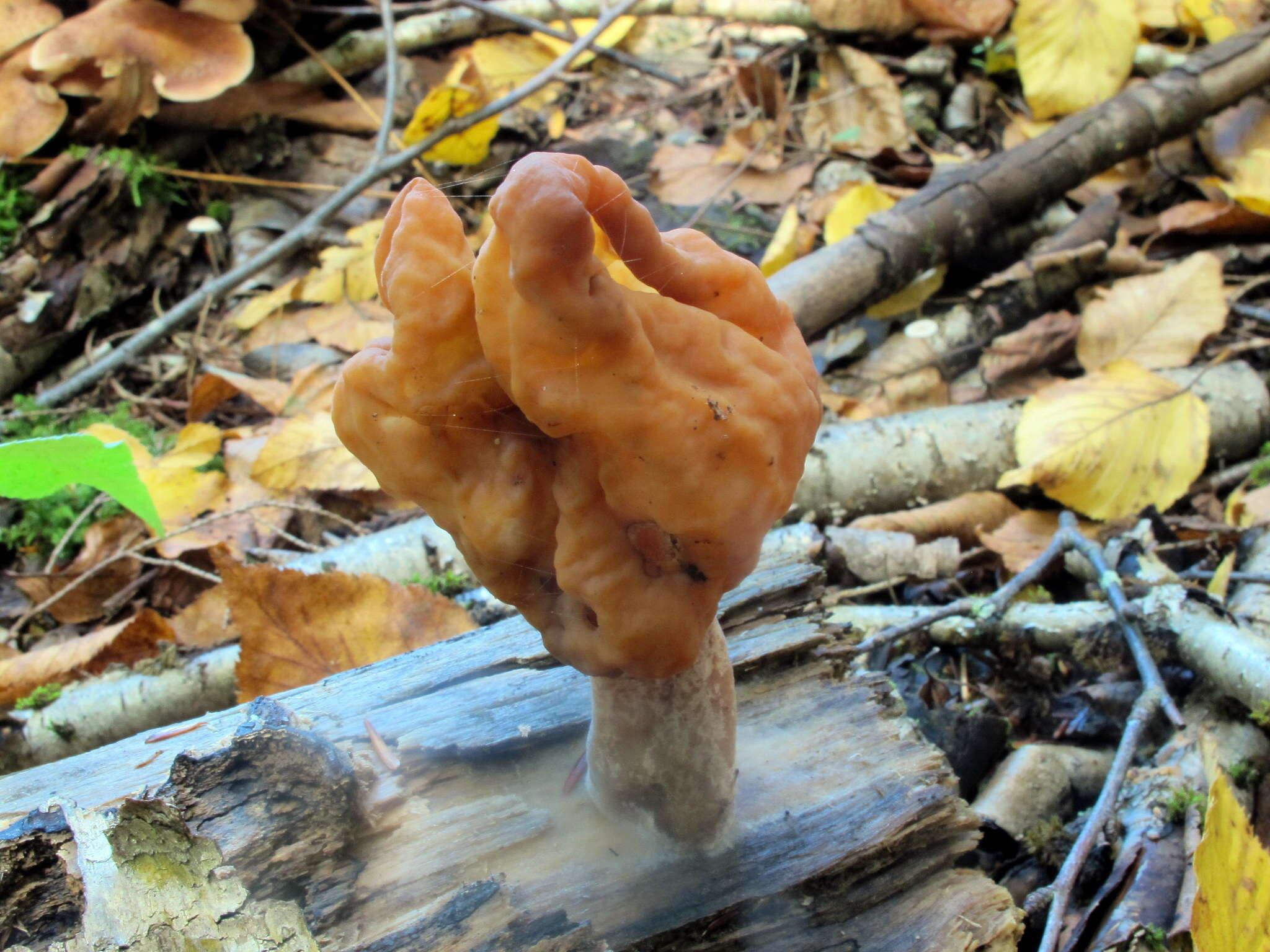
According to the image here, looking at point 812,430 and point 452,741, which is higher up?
point 812,430

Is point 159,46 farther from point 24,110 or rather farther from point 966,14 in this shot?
point 966,14

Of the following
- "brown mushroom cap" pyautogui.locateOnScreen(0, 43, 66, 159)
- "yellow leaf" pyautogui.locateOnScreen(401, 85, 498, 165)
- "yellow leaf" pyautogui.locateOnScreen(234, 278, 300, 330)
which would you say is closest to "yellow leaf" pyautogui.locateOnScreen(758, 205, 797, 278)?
"yellow leaf" pyautogui.locateOnScreen(401, 85, 498, 165)

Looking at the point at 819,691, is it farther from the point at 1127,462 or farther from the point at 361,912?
the point at 1127,462

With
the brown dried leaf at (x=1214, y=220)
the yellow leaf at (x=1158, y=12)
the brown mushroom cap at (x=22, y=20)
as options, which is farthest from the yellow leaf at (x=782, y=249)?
the brown mushroom cap at (x=22, y=20)

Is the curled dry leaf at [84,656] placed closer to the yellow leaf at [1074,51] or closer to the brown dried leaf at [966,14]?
the yellow leaf at [1074,51]

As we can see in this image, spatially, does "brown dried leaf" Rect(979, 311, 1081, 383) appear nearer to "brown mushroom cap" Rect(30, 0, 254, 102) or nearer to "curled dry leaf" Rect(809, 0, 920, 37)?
"curled dry leaf" Rect(809, 0, 920, 37)

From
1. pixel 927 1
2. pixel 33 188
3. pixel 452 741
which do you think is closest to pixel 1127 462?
pixel 452 741

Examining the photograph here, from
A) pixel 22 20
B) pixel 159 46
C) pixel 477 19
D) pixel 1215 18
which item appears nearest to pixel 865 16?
pixel 1215 18
